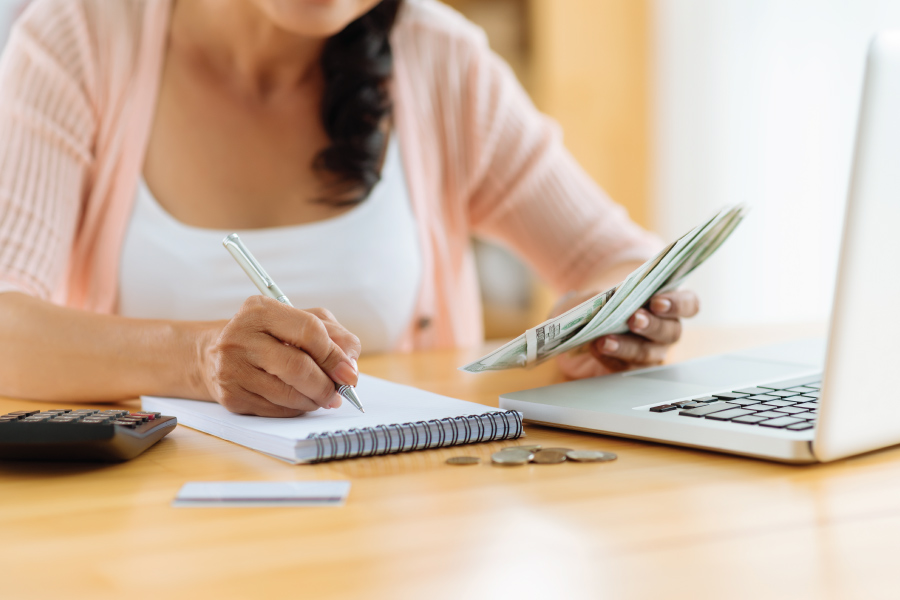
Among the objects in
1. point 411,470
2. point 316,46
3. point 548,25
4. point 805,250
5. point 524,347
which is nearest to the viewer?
point 411,470

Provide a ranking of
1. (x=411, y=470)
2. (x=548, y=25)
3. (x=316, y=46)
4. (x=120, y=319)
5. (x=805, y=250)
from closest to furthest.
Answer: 1. (x=411, y=470)
2. (x=120, y=319)
3. (x=316, y=46)
4. (x=805, y=250)
5. (x=548, y=25)

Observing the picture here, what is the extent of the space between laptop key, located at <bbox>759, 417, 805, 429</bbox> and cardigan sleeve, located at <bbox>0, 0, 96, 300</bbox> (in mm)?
800

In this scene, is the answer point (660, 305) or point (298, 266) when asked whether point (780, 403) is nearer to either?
point (660, 305)

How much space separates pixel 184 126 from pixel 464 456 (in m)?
0.83

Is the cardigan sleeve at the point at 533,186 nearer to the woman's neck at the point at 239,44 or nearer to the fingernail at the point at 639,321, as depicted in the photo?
the woman's neck at the point at 239,44

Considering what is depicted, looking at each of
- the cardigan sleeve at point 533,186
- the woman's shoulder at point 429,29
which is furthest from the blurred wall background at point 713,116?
the woman's shoulder at point 429,29

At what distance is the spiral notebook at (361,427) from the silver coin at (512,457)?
4cm

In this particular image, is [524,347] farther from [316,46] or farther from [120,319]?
[316,46]

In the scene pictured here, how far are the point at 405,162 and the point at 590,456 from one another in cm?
84

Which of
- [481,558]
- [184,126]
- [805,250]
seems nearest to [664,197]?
[805,250]

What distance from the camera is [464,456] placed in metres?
0.56

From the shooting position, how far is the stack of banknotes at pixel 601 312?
631 mm

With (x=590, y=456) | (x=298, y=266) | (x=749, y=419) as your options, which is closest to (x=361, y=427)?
(x=590, y=456)

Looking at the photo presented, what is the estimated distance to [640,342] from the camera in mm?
882
